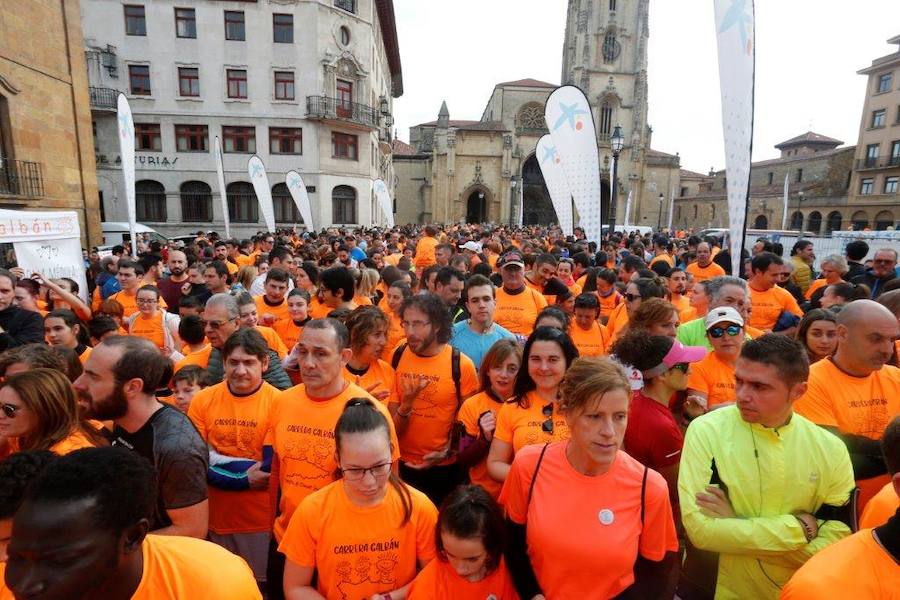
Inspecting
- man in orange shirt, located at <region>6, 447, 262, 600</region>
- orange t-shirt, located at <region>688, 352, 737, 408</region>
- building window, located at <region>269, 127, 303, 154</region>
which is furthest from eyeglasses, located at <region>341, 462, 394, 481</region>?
building window, located at <region>269, 127, 303, 154</region>

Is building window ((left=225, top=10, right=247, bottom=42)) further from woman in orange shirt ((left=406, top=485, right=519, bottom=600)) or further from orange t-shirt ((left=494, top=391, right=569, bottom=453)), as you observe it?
woman in orange shirt ((left=406, top=485, right=519, bottom=600))

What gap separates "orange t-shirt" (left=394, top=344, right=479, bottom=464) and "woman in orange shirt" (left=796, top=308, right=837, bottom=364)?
8.73ft

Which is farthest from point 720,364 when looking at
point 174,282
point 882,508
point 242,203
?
point 242,203

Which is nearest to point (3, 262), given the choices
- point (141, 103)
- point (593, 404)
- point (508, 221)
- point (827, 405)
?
point (593, 404)

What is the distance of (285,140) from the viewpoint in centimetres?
2923

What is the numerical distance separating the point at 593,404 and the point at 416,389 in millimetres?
1628

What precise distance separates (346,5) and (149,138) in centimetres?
1436

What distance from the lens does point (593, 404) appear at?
2.01 metres

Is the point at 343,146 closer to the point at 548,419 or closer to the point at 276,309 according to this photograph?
the point at 276,309

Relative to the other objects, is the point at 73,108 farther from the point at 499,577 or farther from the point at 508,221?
the point at 508,221

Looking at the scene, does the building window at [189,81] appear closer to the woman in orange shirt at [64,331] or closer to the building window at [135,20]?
the building window at [135,20]

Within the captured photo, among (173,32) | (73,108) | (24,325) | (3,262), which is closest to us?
(24,325)

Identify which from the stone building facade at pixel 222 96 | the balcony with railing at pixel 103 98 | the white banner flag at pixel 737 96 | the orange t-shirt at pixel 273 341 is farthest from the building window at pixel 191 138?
the white banner flag at pixel 737 96

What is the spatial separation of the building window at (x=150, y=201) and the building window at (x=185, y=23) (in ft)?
28.5
